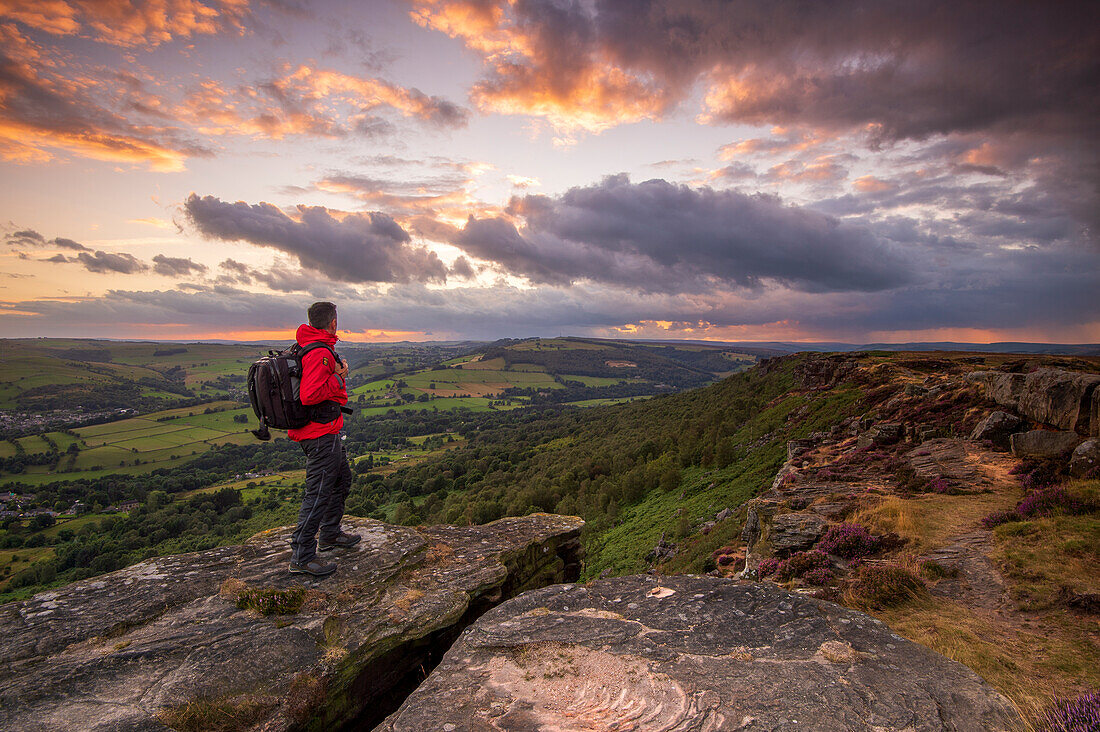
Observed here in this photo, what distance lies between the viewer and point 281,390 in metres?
6.89

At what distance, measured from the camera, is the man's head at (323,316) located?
7477mm

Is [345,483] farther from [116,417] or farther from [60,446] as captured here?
[116,417]

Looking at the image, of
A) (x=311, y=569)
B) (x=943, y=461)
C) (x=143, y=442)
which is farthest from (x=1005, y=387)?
(x=143, y=442)

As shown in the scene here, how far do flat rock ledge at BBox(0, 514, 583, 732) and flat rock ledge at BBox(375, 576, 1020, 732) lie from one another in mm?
1588

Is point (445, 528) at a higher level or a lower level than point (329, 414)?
lower

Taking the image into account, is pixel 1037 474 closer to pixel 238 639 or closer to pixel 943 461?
pixel 943 461

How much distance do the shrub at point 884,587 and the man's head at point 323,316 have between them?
11.3m

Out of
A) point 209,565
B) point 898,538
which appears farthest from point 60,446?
point 898,538

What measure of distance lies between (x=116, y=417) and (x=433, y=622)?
625 ft

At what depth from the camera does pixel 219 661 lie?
5.30 metres

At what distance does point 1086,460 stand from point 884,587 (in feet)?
25.8

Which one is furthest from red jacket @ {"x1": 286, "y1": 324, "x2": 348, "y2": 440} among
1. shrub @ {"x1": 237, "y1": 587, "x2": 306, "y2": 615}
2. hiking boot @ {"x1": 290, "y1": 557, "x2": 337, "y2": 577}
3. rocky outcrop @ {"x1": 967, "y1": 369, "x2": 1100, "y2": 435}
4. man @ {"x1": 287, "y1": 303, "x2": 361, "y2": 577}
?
rocky outcrop @ {"x1": 967, "y1": 369, "x2": 1100, "y2": 435}

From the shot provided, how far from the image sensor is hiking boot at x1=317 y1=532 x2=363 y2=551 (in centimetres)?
813

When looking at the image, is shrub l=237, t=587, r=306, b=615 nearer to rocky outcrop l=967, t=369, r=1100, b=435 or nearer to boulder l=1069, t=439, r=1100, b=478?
boulder l=1069, t=439, r=1100, b=478
